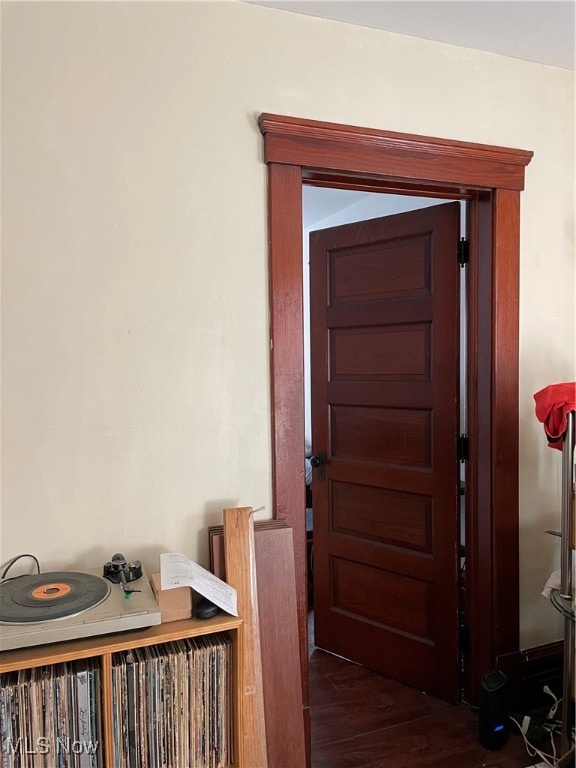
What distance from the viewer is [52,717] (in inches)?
56.9

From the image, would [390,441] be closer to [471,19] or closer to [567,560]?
[567,560]

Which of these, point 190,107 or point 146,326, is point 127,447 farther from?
point 190,107

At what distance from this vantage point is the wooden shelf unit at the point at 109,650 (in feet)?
4.60

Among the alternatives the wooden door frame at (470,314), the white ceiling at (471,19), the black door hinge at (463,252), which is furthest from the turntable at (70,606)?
the white ceiling at (471,19)

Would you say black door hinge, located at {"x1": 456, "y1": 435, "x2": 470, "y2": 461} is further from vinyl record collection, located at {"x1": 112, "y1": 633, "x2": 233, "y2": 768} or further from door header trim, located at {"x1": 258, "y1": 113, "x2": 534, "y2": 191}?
vinyl record collection, located at {"x1": 112, "y1": 633, "x2": 233, "y2": 768}

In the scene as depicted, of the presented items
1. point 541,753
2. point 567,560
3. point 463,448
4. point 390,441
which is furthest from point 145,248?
point 541,753

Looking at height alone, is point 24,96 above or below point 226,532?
above

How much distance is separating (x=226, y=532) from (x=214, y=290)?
785 mm

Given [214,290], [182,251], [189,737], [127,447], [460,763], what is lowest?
[460,763]

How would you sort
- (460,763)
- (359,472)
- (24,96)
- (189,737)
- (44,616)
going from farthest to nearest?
(359,472) → (460,763) → (24,96) → (189,737) → (44,616)

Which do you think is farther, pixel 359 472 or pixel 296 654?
pixel 359 472

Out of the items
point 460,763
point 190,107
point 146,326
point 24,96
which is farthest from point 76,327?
point 460,763

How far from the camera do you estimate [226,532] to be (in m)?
1.80

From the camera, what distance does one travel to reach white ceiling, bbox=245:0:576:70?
77.4 inches
